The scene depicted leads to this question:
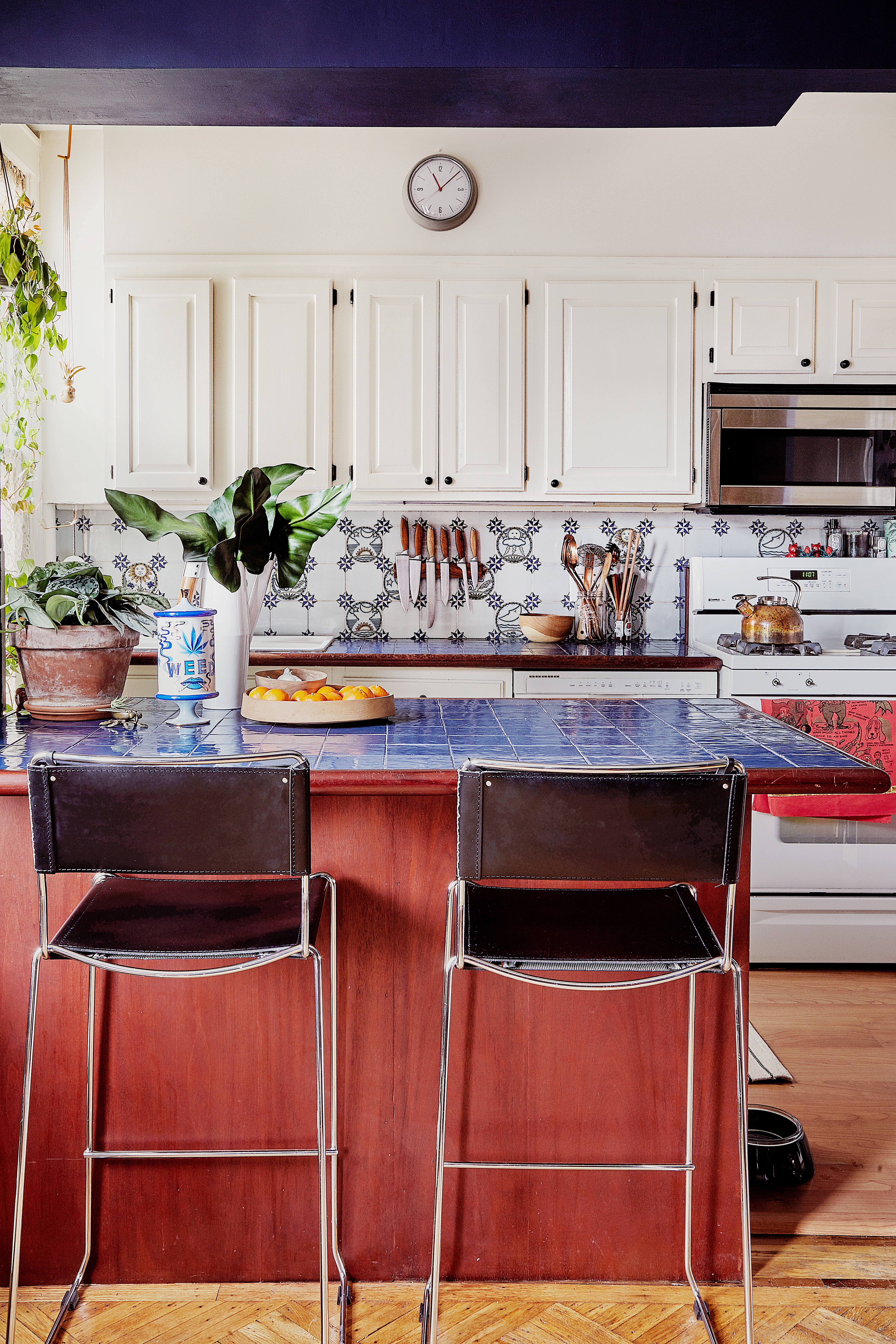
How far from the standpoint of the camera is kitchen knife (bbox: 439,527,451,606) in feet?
13.9

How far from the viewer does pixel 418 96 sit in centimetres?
223

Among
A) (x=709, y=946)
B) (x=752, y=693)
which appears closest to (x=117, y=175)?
(x=752, y=693)

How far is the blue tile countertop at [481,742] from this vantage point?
5.51ft

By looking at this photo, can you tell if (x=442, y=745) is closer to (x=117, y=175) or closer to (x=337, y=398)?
(x=337, y=398)

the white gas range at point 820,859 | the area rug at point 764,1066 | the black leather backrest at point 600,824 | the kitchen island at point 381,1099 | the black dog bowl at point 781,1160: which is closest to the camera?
the black leather backrest at point 600,824

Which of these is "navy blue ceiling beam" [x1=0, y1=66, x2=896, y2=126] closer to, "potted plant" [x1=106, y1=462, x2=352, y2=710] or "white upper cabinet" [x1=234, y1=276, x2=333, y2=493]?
"potted plant" [x1=106, y1=462, x2=352, y2=710]

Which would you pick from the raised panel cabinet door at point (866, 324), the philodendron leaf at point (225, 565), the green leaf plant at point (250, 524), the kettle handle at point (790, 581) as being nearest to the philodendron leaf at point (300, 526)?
the green leaf plant at point (250, 524)

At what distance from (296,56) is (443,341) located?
68.3 inches

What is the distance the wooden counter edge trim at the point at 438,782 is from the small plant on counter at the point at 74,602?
52 cm

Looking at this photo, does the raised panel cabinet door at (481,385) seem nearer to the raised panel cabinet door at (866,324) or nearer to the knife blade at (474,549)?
the knife blade at (474,549)

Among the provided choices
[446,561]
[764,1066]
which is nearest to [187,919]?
[764,1066]

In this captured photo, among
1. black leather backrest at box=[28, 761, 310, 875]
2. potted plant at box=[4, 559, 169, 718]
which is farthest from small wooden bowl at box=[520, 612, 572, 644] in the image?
black leather backrest at box=[28, 761, 310, 875]

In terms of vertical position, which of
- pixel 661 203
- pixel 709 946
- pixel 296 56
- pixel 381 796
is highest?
pixel 661 203

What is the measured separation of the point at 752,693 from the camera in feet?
11.4
